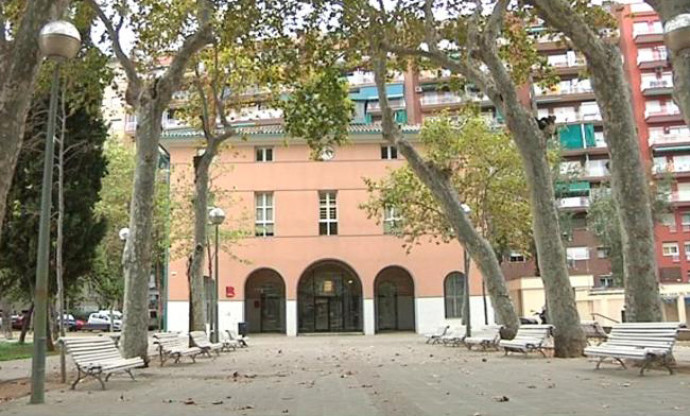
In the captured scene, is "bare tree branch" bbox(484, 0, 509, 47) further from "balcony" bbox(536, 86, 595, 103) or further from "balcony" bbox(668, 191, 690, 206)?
"balcony" bbox(668, 191, 690, 206)

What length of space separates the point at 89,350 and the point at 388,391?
191 inches

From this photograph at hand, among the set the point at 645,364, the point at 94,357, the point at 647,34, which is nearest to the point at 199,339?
the point at 94,357

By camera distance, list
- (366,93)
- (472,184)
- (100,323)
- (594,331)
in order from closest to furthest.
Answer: (594,331) < (472,184) < (100,323) < (366,93)

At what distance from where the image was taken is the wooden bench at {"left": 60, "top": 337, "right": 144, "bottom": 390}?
1130 cm

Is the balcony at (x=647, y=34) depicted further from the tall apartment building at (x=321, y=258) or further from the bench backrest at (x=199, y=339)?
the bench backrest at (x=199, y=339)

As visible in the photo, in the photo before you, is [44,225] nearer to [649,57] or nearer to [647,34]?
[649,57]

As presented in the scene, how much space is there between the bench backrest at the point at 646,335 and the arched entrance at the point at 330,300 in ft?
99.6

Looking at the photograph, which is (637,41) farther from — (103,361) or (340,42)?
(103,361)

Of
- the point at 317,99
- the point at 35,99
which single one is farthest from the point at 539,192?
the point at 35,99

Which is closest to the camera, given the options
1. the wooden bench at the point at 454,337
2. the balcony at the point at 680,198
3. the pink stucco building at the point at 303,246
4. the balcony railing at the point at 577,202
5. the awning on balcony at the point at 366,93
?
the wooden bench at the point at 454,337

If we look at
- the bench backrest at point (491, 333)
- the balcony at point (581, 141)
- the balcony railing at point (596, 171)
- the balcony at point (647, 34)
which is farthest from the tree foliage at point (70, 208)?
the balcony at point (647, 34)

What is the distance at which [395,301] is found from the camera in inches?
1700

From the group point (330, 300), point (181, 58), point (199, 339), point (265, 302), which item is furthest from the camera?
point (330, 300)

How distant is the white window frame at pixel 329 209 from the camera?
137ft
